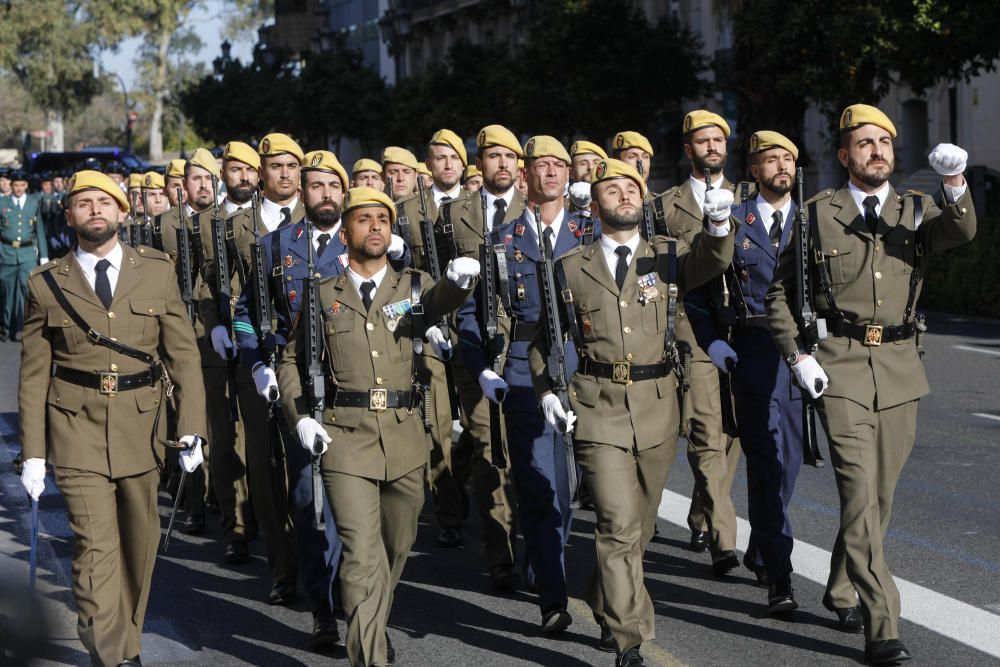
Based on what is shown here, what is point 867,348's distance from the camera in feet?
24.4

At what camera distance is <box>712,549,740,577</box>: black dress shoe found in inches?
348

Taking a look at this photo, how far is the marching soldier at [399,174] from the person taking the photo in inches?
478

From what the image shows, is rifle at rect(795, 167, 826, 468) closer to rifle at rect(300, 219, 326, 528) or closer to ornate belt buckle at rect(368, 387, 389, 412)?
ornate belt buckle at rect(368, 387, 389, 412)

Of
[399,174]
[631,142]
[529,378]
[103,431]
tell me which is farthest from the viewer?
[399,174]

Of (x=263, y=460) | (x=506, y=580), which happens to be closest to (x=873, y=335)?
(x=506, y=580)

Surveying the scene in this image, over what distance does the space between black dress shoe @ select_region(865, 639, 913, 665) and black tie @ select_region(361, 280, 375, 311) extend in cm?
233

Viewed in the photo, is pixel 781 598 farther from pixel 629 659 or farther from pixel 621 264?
pixel 621 264

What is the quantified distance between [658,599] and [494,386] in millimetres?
1372

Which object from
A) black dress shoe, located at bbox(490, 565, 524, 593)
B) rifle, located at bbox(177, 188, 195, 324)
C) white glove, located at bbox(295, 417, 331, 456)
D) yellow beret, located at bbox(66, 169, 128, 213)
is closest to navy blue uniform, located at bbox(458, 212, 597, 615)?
black dress shoe, located at bbox(490, 565, 524, 593)

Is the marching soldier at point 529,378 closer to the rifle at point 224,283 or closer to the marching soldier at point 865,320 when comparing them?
the marching soldier at point 865,320

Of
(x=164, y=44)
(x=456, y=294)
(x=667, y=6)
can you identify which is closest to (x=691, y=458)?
(x=456, y=294)

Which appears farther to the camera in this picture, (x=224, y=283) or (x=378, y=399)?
(x=224, y=283)

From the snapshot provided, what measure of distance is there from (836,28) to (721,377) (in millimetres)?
17024

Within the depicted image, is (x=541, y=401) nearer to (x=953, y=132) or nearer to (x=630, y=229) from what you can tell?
(x=630, y=229)
